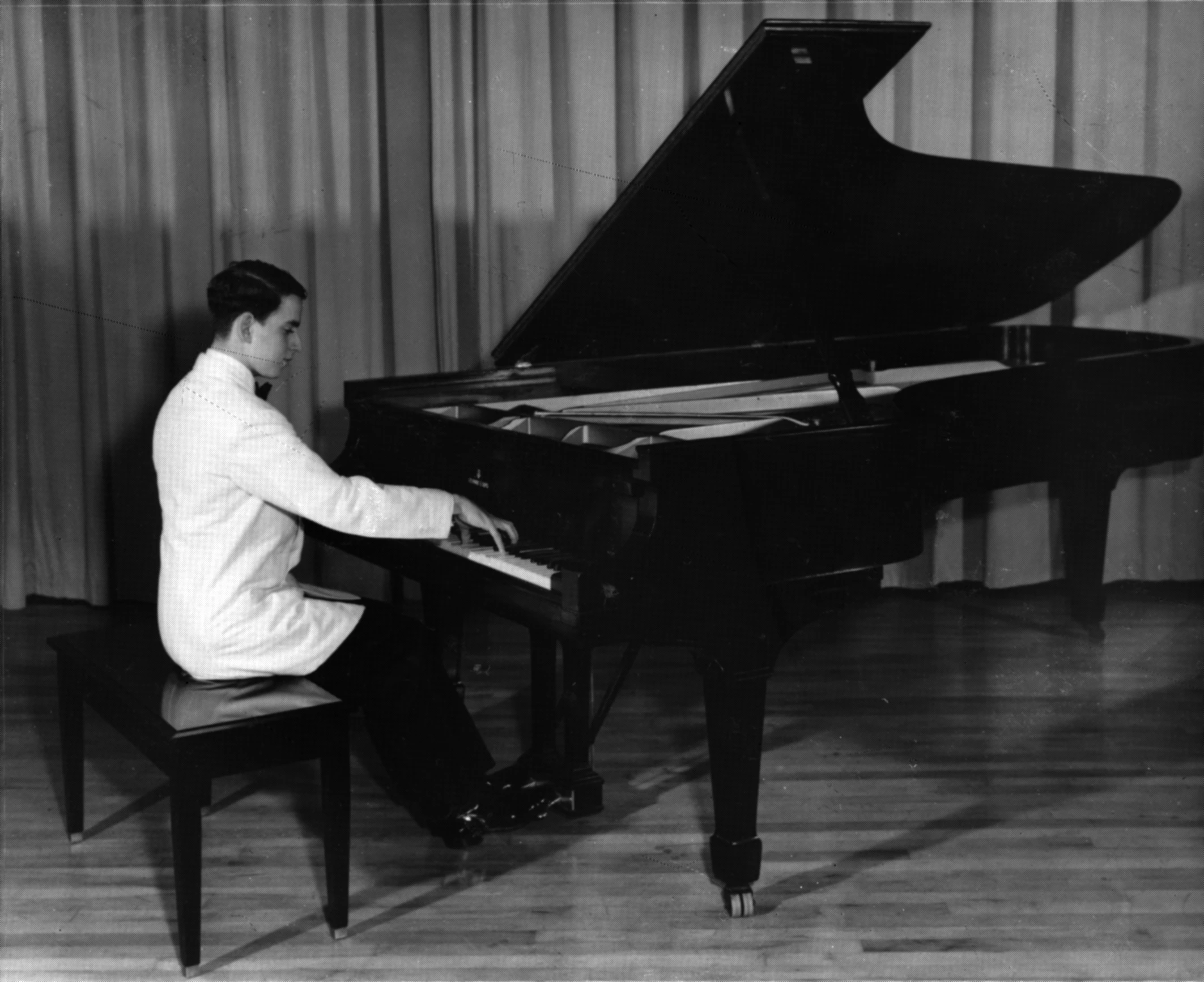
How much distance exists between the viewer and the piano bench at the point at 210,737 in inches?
91.4

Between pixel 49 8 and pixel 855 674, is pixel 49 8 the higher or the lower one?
the higher one

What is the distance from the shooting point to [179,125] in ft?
16.0

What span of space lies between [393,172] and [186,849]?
3.15 meters

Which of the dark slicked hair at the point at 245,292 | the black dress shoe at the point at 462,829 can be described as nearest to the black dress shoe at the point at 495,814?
the black dress shoe at the point at 462,829

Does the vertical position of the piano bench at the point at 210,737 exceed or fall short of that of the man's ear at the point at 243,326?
it falls short

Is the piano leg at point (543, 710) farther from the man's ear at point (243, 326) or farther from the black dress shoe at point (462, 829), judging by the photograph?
the man's ear at point (243, 326)

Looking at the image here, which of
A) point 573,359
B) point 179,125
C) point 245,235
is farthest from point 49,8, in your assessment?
point 573,359

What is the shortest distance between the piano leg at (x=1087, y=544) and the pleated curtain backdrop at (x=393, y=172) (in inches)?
21.7

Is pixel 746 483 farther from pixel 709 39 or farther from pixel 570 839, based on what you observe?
pixel 709 39

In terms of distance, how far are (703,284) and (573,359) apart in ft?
1.32

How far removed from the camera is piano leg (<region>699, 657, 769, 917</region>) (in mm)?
2451

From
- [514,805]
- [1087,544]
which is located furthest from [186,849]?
[1087,544]

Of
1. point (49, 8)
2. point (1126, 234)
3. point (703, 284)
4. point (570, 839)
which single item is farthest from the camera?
point (49, 8)

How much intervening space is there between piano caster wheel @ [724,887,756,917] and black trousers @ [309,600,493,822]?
55 cm
